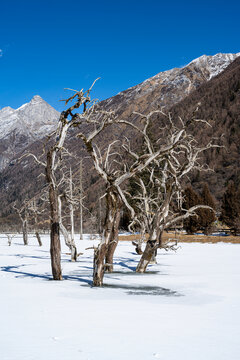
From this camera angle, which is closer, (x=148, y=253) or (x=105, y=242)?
(x=105, y=242)

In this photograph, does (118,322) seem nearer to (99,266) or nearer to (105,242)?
(99,266)

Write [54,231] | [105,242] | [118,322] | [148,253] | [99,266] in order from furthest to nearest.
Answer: [148,253]
[54,231]
[105,242]
[99,266]
[118,322]

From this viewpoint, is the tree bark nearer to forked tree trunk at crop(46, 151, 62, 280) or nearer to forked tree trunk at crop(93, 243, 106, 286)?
forked tree trunk at crop(93, 243, 106, 286)

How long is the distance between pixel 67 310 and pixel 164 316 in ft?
6.06

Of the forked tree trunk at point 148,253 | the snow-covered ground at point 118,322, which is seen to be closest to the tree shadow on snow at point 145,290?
the snow-covered ground at point 118,322

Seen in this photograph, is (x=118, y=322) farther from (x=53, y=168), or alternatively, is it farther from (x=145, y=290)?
(x=53, y=168)

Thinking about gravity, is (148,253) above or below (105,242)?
below

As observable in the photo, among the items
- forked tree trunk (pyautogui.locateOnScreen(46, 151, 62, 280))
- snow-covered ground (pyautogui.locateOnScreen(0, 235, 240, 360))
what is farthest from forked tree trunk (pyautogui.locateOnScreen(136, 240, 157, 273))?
forked tree trunk (pyautogui.locateOnScreen(46, 151, 62, 280))

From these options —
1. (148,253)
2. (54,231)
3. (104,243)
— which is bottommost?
(148,253)

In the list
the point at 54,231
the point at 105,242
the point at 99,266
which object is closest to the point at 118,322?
the point at 99,266

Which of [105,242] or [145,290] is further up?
[105,242]

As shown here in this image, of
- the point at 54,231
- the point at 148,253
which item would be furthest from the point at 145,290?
the point at 148,253

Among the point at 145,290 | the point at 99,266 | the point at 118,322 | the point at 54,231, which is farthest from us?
the point at 54,231

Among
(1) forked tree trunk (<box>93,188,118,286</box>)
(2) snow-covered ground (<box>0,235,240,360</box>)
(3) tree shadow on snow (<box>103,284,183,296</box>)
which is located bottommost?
(3) tree shadow on snow (<box>103,284,183,296</box>)
